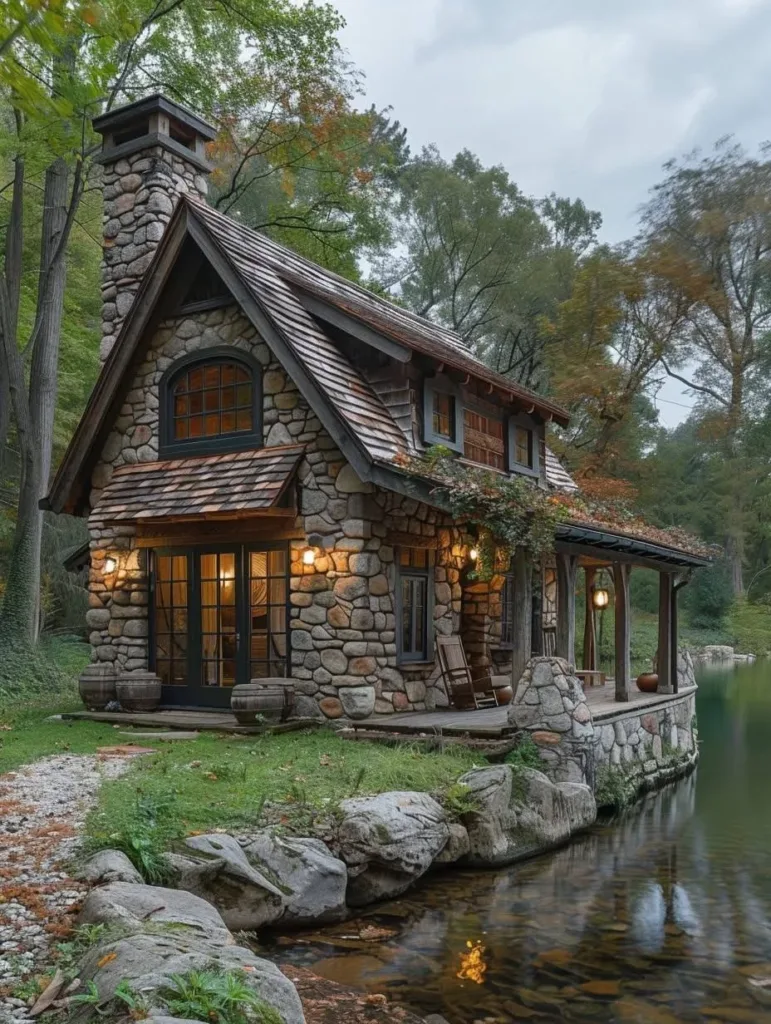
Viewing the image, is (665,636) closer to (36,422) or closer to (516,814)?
(516,814)

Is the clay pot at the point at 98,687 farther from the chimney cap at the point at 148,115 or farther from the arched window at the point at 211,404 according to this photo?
the chimney cap at the point at 148,115

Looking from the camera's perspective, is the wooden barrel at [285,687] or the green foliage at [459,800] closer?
the green foliage at [459,800]

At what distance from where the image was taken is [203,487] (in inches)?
444

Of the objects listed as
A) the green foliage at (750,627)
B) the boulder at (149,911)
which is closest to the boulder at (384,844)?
the boulder at (149,911)

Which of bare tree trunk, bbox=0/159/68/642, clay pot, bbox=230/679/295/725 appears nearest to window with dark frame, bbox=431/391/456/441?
clay pot, bbox=230/679/295/725

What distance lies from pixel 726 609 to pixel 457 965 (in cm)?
3378

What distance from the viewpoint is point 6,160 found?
19547mm

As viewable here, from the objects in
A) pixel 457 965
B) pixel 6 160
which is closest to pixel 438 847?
pixel 457 965

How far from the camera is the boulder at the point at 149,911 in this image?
14.4 ft

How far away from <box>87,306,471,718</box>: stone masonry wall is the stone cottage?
2cm

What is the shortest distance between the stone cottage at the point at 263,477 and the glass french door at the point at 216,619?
26mm

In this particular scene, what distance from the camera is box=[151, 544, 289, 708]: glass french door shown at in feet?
36.9

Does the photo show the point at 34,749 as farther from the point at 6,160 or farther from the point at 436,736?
the point at 6,160

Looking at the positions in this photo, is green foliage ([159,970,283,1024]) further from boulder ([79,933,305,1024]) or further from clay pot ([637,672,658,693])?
clay pot ([637,672,658,693])
